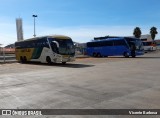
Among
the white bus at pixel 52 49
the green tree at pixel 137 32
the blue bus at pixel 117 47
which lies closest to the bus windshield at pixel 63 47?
the white bus at pixel 52 49

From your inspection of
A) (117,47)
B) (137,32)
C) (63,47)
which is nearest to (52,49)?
(63,47)

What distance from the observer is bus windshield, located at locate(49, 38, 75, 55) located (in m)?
24.2

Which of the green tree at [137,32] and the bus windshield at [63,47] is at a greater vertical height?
the green tree at [137,32]

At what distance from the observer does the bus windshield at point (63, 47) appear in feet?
79.5

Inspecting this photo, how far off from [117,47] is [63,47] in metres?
15.7

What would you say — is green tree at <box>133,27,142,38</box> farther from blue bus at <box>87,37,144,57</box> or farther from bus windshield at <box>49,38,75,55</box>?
bus windshield at <box>49,38,75,55</box>

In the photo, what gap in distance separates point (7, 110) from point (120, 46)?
32090 millimetres

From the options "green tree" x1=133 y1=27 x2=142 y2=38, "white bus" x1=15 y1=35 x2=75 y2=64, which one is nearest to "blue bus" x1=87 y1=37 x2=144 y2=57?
"white bus" x1=15 y1=35 x2=75 y2=64

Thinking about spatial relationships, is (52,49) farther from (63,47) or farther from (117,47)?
(117,47)

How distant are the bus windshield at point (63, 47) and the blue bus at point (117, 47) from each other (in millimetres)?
13841

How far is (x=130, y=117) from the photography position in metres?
5.94

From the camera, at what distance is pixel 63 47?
80.5 ft

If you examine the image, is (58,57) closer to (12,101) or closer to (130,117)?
(12,101)

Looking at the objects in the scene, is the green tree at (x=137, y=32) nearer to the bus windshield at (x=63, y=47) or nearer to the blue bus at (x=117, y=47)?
the blue bus at (x=117, y=47)
